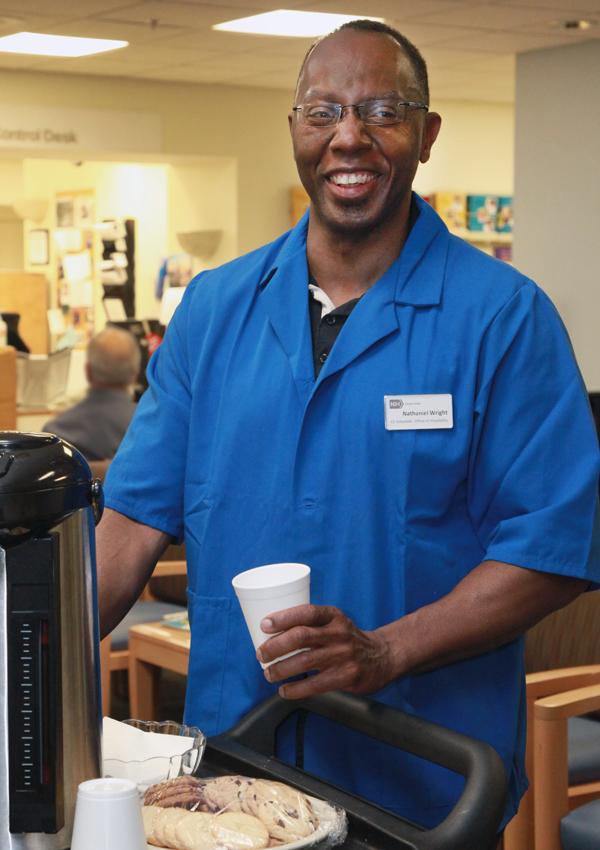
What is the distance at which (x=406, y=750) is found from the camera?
1.06 meters

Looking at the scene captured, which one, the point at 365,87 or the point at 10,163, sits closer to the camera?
the point at 365,87

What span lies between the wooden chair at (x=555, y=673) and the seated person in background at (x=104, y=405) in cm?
271

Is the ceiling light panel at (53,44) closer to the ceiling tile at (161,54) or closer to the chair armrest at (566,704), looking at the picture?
the ceiling tile at (161,54)

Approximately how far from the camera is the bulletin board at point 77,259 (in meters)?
11.5

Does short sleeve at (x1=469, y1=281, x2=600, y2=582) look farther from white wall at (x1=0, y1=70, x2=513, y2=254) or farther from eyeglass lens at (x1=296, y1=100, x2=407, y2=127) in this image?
white wall at (x1=0, y1=70, x2=513, y2=254)

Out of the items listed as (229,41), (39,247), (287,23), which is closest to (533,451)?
(287,23)

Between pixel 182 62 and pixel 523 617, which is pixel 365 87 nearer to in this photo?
pixel 523 617

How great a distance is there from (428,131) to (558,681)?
5.29ft

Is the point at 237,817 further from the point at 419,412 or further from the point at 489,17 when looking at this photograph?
the point at 489,17

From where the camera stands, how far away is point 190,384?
4.86 feet

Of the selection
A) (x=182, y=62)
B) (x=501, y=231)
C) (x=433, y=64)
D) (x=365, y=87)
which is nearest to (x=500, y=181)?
(x=501, y=231)

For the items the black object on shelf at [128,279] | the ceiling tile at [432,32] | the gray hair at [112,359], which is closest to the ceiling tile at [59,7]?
the ceiling tile at [432,32]

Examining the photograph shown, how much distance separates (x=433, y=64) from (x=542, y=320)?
7518mm

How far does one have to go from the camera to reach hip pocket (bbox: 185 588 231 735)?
4.63ft
